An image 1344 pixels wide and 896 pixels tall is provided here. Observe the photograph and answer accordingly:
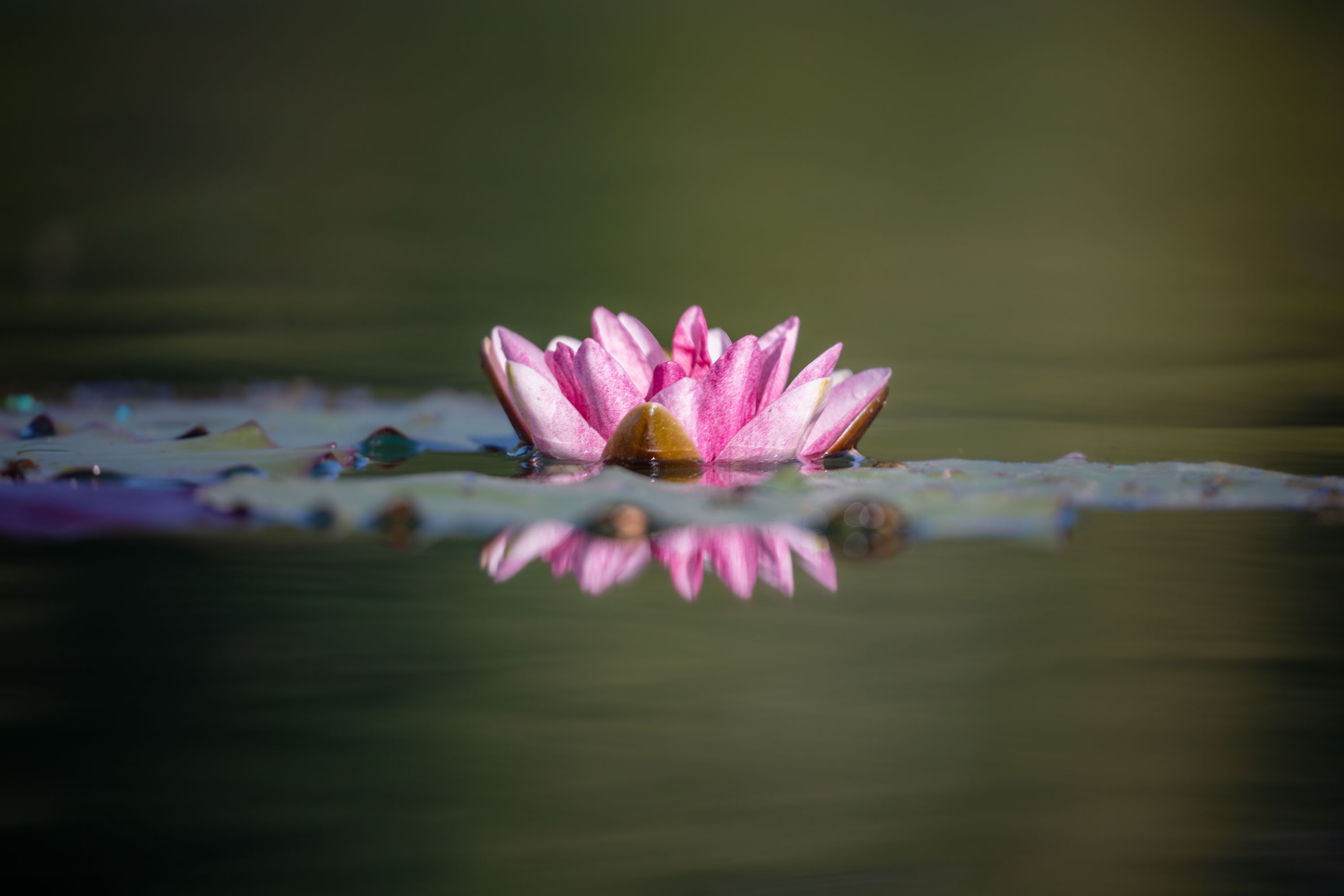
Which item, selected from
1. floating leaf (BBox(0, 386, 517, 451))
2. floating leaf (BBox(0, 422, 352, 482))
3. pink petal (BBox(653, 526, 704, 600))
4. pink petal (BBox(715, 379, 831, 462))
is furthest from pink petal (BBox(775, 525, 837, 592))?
floating leaf (BBox(0, 386, 517, 451))

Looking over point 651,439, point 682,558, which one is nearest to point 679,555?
point 682,558

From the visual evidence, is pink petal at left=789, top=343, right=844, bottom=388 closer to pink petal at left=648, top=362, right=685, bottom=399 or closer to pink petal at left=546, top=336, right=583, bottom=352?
pink petal at left=648, top=362, right=685, bottom=399

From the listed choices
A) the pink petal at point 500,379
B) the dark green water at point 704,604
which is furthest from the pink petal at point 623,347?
the dark green water at point 704,604

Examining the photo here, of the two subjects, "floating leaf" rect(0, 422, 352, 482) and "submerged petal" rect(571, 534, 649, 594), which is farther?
"floating leaf" rect(0, 422, 352, 482)

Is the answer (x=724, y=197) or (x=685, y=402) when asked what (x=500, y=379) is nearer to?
(x=685, y=402)

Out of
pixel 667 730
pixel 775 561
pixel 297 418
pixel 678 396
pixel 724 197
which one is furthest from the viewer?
pixel 724 197

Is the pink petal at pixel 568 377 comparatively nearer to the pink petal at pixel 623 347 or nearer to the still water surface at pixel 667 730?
the pink petal at pixel 623 347
